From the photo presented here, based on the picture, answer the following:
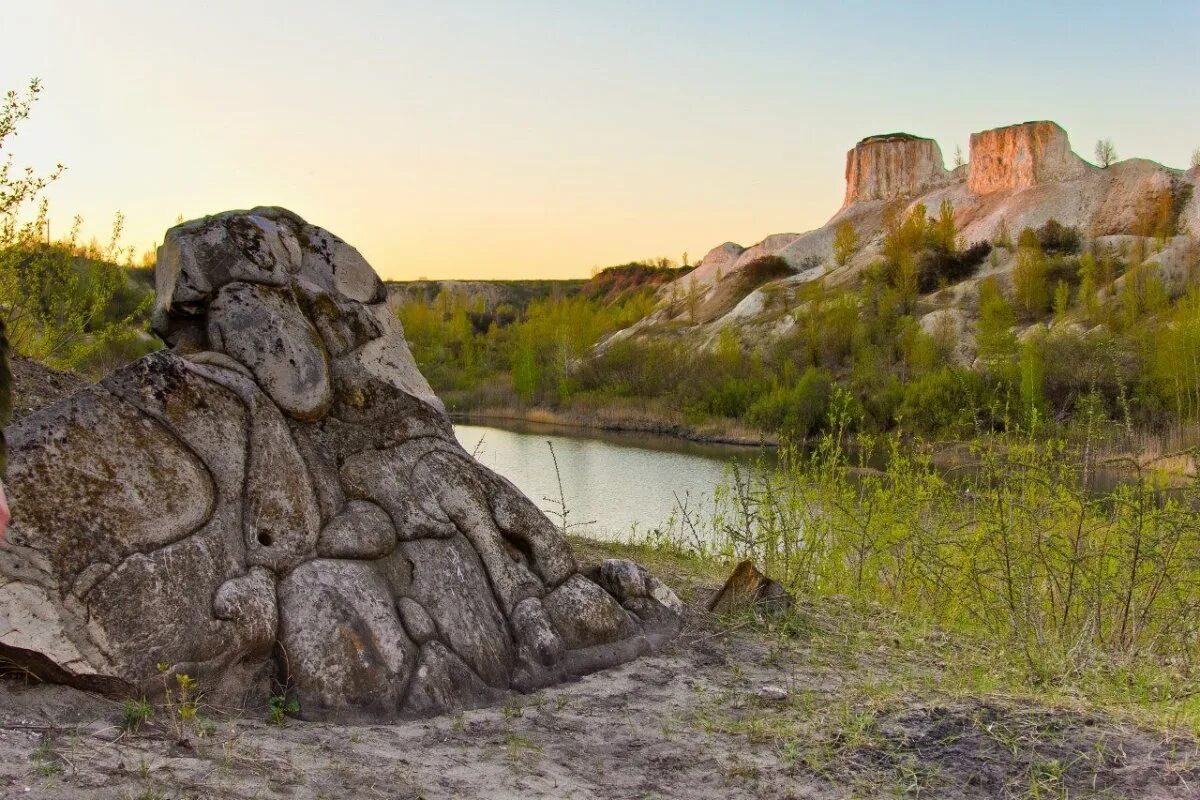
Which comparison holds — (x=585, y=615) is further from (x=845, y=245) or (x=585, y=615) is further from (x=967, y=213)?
(x=967, y=213)

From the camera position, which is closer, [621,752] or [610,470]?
[621,752]

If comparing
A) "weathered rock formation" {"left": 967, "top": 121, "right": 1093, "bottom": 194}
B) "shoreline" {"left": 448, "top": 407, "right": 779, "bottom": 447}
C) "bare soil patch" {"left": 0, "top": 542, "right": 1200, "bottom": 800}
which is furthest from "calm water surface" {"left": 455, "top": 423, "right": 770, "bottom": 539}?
"weathered rock formation" {"left": 967, "top": 121, "right": 1093, "bottom": 194}

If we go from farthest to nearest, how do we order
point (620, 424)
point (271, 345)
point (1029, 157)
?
point (1029, 157), point (620, 424), point (271, 345)

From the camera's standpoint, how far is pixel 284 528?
17.2 ft

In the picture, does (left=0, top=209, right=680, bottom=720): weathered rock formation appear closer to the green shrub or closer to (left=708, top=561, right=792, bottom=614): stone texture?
(left=708, top=561, right=792, bottom=614): stone texture

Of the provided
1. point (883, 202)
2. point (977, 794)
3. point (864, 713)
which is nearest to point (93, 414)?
point (864, 713)

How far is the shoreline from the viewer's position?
35.8 m

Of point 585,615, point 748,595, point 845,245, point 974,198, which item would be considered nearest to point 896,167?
point 974,198

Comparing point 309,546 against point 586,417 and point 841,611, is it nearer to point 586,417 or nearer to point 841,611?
point 841,611

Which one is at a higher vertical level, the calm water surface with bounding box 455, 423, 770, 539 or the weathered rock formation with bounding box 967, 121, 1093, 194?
the weathered rock formation with bounding box 967, 121, 1093, 194

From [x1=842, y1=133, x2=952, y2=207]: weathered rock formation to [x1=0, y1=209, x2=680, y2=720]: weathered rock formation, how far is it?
310 ft

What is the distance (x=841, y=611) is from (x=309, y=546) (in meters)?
3.98

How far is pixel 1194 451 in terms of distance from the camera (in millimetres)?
6355

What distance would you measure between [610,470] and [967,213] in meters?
63.7
